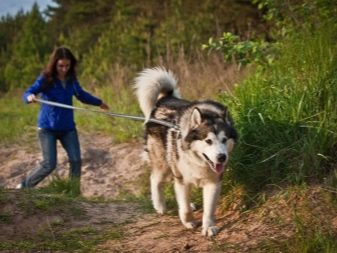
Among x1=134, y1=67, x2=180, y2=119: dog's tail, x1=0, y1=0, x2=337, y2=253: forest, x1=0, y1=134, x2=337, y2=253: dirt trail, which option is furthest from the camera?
x1=134, y1=67, x2=180, y2=119: dog's tail

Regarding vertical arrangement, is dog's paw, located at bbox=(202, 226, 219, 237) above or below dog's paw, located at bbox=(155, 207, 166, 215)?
below

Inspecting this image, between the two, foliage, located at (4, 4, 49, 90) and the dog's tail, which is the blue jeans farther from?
foliage, located at (4, 4, 49, 90)

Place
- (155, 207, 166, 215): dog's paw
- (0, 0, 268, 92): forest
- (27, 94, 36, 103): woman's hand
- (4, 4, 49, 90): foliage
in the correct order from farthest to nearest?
(4, 4, 49, 90): foliage → (0, 0, 268, 92): forest → (27, 94, 36, 103): woman's hand → (155, 207, 166, 215): dog's paw

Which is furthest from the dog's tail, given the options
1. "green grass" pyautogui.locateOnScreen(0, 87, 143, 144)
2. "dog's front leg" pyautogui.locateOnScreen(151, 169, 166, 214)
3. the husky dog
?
"green grass" pyautogui.locateOnScreen(0, 87, 143, 144)

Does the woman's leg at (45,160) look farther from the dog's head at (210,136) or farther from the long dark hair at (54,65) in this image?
the dog's head at (210,136)

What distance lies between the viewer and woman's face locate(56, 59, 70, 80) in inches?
216

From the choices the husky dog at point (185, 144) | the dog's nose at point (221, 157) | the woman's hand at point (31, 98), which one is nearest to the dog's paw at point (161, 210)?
the husky dog at point (185, 144)

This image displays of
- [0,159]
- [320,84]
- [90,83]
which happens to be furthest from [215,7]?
[320,84]

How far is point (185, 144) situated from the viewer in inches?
152

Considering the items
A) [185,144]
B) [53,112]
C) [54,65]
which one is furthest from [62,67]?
[185,144]

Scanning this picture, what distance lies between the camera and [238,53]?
19.6 feet

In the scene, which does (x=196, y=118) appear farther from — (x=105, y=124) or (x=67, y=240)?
(x=105, y=124)

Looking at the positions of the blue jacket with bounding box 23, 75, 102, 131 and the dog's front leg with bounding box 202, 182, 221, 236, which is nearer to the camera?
the dog's front leg with bounding box 202, 182, 221, 236

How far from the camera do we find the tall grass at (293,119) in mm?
4000
